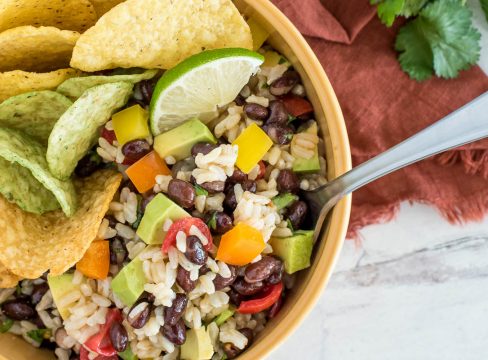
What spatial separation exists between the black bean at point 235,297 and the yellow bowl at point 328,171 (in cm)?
13

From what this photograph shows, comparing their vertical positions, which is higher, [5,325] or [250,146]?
[250,146]

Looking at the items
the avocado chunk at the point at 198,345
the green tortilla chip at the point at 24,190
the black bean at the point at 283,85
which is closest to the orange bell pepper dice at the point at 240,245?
the avocado chunk at the point at 198,345

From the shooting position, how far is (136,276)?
1.95m

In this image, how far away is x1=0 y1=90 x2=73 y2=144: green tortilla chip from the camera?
75.7 inches

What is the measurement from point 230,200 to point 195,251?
215 millimetres

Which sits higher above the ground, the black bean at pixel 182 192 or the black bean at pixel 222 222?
the black bean at pixel 182 192

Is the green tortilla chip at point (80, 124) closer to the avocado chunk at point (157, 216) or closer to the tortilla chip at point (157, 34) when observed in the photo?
the tortilla chip at point (157, 34)

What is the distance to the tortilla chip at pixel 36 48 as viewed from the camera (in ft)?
6.25

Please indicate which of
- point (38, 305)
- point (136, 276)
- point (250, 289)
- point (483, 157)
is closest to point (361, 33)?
point (483, 157)

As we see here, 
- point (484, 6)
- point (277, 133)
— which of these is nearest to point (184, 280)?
point (277, 133)

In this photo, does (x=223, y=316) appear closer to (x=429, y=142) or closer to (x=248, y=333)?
(x=248, y=333)

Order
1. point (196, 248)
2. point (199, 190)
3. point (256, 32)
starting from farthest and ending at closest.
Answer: point (256, 32) < point (199, 190) < point (196, 248)

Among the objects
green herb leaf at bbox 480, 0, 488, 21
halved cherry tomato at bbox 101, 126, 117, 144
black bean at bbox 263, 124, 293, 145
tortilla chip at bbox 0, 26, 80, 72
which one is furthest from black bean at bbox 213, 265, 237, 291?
green herb leaf at bbox 480, 0, 488, 21

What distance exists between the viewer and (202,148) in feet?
6.50
